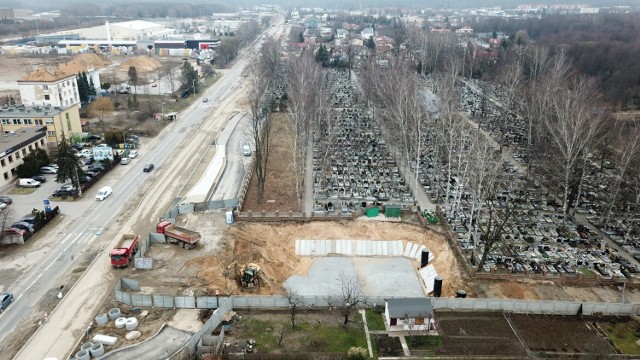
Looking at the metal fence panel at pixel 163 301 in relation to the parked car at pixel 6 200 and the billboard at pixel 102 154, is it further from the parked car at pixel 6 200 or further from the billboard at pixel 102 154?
the billboard at pixel 102 154

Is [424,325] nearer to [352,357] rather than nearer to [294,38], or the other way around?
[352,357]

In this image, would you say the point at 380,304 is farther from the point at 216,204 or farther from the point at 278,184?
the point at 278,184

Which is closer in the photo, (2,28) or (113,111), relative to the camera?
(113,111)

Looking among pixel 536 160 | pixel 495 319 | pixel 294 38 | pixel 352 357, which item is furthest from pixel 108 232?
pixel 294 38

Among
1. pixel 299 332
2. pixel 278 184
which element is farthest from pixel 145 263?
pixel 278 184

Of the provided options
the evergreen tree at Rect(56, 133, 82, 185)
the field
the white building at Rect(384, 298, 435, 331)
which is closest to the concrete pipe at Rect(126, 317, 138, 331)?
the field
